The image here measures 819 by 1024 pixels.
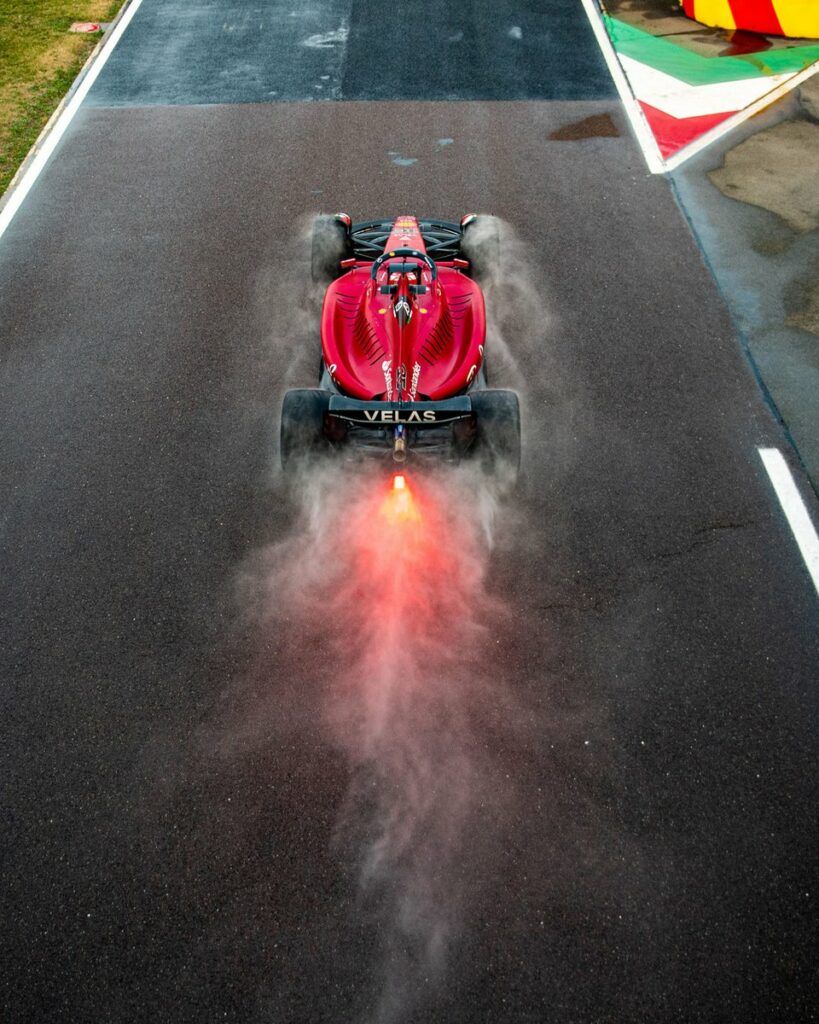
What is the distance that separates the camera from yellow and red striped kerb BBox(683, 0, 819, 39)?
36.6 feet

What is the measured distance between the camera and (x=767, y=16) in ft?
37.0

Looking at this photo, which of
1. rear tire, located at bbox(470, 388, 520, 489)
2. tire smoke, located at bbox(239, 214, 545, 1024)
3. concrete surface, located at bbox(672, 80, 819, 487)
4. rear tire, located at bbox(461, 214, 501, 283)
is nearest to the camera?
tire smoke, located at bbox(239, 214, 545, 1024)

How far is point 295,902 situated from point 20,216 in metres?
8.73

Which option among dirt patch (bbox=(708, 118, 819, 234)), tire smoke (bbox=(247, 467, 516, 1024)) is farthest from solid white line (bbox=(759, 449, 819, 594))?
dirt patch (bbox=(708, 118, 819, 234))

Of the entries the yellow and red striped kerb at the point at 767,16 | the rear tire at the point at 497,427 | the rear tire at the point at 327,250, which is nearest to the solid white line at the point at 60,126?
the rear tire at the point at 327,250

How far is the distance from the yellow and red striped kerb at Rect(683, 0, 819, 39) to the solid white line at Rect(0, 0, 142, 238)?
962 cm

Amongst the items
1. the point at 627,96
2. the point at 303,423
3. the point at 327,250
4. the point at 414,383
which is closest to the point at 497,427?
the point at 414,383

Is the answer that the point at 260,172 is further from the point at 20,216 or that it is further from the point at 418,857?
the point at 418,857

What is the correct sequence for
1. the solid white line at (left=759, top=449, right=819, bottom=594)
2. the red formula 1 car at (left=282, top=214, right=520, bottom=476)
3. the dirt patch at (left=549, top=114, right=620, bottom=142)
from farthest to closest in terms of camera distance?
the dirt patch at (left=549, top=114, right=620, bottom=142) → the solid white line at (left=759, top=449, right=819, bottom=594) → the red formula 1 car at (left=282, top=214, right=520, bottom=476)

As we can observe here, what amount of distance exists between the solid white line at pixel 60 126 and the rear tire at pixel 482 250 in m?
5.77

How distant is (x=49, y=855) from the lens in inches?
177

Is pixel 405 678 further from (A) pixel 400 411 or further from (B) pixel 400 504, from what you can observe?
(A) pixel 400 411

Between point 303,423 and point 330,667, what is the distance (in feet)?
6.14

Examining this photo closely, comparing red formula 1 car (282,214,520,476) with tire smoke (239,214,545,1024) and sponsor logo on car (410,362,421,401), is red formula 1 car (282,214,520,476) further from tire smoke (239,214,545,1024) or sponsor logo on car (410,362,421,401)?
tire smoke (239,214,545,1024)
